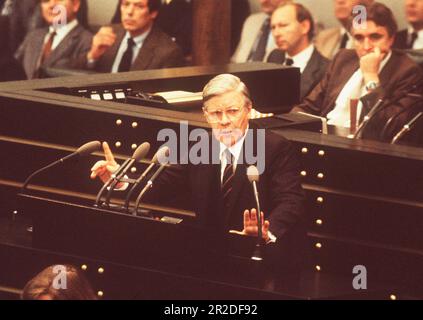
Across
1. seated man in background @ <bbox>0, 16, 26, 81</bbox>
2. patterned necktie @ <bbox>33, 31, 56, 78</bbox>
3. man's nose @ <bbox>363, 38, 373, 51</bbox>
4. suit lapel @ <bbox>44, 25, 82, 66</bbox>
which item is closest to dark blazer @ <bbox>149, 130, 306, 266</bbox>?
man's nose @ <bbox>363, 38, 373, 51</bbox>

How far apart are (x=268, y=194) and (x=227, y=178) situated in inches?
6.7

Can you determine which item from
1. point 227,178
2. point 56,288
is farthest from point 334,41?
point 56,288

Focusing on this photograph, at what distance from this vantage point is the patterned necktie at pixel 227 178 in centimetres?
472

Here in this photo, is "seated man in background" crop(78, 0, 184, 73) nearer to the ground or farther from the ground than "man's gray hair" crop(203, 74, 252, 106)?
nearer to the ground

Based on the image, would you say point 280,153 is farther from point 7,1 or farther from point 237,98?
point 7,1

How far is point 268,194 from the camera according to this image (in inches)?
184

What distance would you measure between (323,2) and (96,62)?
157cm

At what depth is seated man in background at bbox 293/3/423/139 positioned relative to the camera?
644cm

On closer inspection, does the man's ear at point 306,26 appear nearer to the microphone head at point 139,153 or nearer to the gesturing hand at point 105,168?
the gesturing hand at point 105,168

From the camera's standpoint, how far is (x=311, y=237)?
192 inches

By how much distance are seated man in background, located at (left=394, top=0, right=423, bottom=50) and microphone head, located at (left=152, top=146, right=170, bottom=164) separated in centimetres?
337

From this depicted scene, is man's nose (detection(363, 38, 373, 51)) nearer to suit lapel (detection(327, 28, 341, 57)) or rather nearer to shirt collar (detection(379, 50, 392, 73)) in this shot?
shirt collar (detection(379, 50, 392, 73))

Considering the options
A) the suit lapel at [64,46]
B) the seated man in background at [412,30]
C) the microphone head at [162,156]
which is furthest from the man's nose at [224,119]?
the suit lapel at [64,46]

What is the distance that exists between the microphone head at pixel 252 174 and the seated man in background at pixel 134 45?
3.54m
